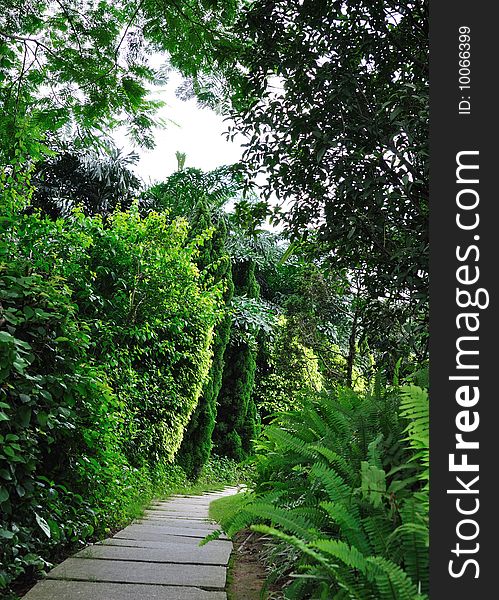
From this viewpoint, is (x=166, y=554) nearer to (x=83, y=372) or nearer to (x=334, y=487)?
(x=83, y=372)

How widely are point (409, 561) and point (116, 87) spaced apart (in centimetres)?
378

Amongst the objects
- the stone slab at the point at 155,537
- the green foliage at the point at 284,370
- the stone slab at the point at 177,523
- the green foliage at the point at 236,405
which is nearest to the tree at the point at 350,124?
the stone slab at the point at 155,537

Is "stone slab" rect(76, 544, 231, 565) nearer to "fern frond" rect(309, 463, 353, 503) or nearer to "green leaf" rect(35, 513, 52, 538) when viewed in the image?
"green leaf" rect(35, 513, 52, 538)

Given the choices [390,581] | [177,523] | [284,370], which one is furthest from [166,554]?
[284,370]

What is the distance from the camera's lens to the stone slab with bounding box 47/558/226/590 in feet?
8.11

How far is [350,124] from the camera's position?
9.24 feet

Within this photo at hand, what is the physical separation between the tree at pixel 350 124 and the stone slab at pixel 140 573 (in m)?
1.53

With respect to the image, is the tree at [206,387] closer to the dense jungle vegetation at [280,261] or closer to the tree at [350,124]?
the dense jungle vegetation at [280,261]

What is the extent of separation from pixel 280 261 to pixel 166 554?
1956 mm

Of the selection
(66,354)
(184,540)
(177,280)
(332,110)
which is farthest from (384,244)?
(177,280)

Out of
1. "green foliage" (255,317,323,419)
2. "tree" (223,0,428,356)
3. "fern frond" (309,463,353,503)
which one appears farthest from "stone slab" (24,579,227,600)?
"green foliage" (255,317,323,419)

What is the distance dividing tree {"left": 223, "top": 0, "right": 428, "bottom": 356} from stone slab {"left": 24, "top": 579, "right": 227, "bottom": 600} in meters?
1.54

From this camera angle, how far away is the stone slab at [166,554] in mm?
2881

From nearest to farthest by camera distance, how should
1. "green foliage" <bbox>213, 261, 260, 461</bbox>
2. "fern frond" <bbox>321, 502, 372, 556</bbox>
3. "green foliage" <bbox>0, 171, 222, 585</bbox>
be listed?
"fern frond" <bbox>321, 502, 372, 556</bbox> → "green foliage" <bbox>0, 171, 222, 585</bbox> → "green foliage" <bbox>213, 261, 260, 461</bbox>
